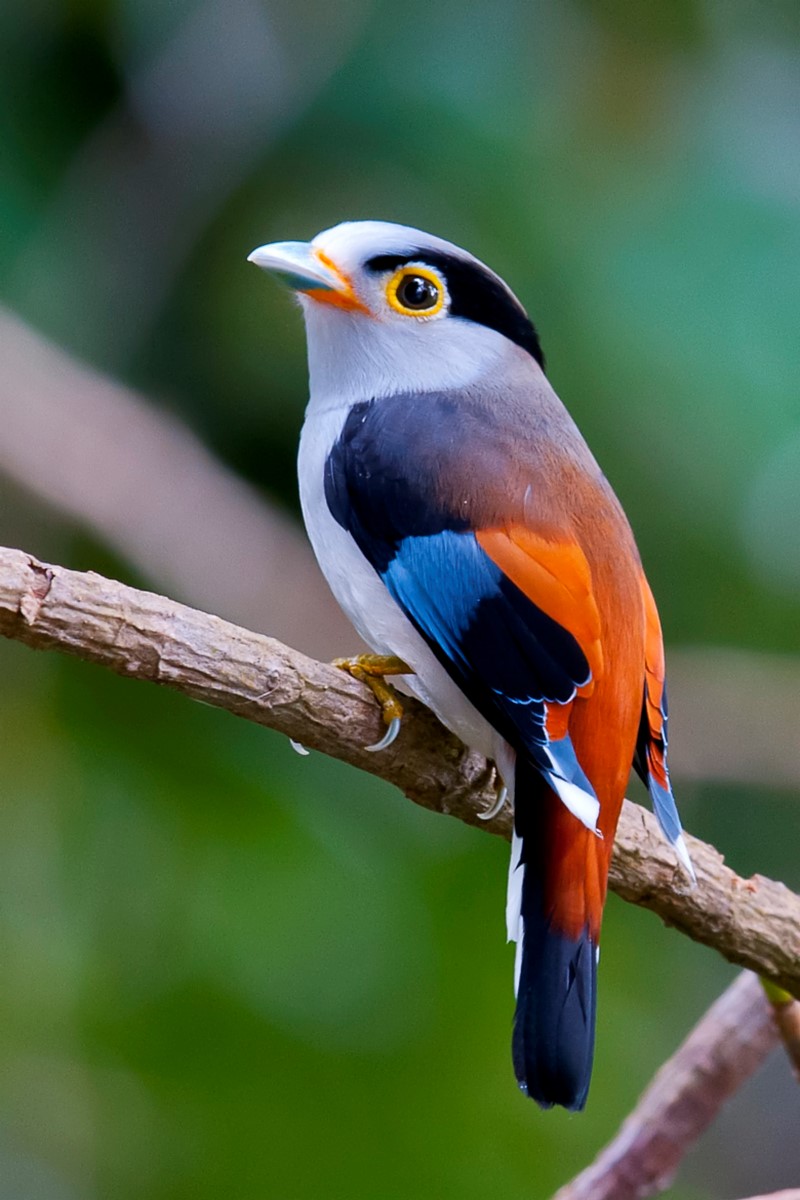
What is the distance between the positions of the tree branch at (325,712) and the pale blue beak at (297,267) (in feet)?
2.08

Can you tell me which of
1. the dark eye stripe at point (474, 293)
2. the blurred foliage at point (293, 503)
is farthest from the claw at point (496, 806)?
the blurred foliage at point (293, 503)

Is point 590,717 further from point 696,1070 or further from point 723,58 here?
point 723,58

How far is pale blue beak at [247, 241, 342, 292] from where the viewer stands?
2.09 meters

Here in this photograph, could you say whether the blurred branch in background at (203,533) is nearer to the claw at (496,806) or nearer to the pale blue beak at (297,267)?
the pale blue beak at (297,267)

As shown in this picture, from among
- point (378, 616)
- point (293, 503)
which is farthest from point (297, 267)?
point (293, 503)

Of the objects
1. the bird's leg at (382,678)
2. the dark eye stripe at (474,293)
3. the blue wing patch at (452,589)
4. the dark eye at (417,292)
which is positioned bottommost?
the bird's leg at (382,678)

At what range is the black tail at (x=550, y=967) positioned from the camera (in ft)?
5.63

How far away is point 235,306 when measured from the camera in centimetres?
368

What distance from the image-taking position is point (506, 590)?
1796 mm

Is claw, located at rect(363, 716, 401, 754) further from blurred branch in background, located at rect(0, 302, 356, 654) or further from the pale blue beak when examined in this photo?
blurred branch in background, located at rect(0, 302, 356, 654)

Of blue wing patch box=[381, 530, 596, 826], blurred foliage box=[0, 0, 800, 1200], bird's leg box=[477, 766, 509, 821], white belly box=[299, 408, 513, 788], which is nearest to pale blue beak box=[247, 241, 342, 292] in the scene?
white belly box=[299, 408, 513, 788]

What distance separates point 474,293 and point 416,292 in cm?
9

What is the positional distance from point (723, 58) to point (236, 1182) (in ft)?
9.67

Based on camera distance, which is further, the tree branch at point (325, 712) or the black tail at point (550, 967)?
the black tail at point (550, 967)
